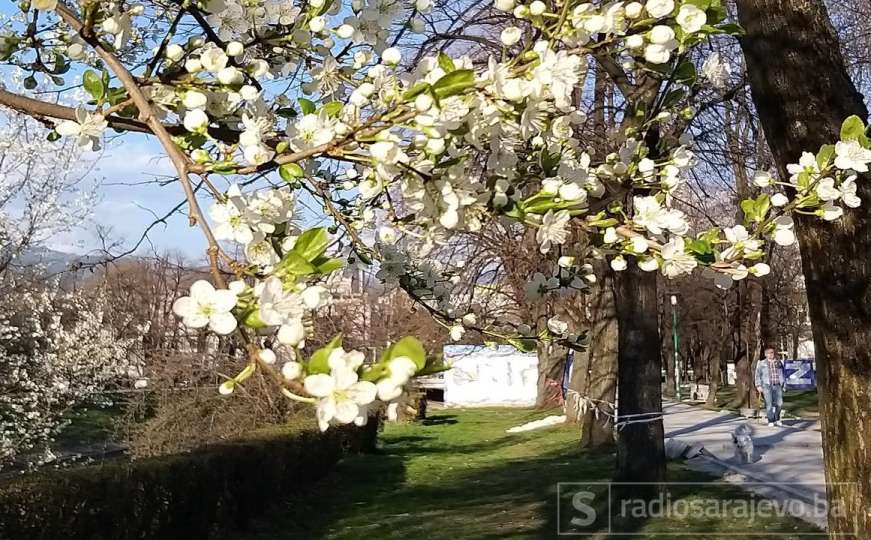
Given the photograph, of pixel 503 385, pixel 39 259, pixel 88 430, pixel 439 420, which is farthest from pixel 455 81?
pixel 503 385

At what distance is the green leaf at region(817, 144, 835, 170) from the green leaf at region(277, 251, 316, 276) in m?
1.23

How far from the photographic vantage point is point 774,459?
31.8 ft

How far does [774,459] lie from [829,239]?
715 centimetres

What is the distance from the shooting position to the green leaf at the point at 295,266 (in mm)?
1271

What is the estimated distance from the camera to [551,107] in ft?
5.38

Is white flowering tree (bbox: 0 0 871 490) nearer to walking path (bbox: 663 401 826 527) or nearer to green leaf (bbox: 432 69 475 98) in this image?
green leaf (bbox: 432 69 475 98)

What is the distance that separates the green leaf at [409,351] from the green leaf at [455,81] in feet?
1.42

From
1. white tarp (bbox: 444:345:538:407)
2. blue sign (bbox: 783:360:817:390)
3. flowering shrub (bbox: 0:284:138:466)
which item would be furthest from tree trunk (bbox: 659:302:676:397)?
flowering shrub (bbox: 0:284:138:466)

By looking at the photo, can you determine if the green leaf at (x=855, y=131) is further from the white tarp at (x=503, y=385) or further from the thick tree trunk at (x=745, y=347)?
the white tarp at (x=503, y=385)

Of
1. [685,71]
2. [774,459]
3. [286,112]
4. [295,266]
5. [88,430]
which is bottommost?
[774,459]

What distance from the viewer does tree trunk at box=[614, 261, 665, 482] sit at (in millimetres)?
7887

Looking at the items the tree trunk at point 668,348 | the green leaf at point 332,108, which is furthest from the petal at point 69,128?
the tree trunk at point 668,348

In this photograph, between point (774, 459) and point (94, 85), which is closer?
point (94, 85)

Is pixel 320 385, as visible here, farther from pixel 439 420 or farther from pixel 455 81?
pixel 439 420
